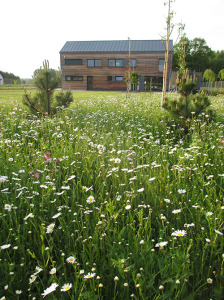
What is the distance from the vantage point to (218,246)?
85.3 inches

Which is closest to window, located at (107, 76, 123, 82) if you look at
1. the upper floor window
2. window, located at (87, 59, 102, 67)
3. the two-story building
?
the two-story building

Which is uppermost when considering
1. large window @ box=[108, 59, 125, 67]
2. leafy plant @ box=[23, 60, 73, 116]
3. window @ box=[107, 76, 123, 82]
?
large window @ box=[108, 59, 125, 67]

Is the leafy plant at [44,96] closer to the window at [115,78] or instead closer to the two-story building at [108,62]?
the two-story building at [108,62]

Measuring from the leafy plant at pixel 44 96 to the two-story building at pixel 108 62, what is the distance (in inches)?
1272

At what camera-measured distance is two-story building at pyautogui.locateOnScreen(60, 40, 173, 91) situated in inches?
1507

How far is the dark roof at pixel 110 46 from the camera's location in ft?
126

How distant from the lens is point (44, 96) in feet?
23.8

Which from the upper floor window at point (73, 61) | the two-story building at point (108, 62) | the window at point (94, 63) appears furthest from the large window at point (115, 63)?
the upper floor window at point (73, 61)

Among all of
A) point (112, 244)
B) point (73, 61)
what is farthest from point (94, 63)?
point (112, 244)

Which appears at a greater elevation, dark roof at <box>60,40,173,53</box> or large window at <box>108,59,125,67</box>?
dark roof at <box>60,40,173,53</box>

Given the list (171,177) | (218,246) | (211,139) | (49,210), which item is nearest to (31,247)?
Result: (49,210)

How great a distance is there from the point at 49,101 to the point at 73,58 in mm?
35541

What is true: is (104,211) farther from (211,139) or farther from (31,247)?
(211,139)

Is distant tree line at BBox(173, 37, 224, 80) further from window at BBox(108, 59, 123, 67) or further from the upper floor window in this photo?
the upper floor window
